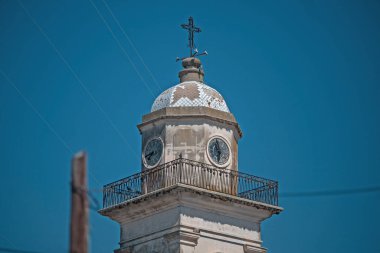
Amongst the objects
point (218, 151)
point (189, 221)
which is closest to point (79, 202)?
point (189, 221)

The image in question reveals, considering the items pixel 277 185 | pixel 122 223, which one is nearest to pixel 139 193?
pixel 122 223

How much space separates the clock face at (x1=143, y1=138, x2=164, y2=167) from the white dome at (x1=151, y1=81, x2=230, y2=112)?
1712 mm

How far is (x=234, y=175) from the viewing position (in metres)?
56.3

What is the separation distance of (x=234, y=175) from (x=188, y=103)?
3.45 m

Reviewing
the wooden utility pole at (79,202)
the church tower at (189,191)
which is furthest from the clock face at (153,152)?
the wooden utility pole at (79,202)

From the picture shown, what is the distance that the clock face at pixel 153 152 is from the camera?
56.2 metres

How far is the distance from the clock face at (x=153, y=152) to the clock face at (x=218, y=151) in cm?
193

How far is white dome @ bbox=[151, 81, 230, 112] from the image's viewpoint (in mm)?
57375

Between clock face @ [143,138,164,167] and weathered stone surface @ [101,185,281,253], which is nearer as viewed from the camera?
weathered stone surface @ [101,185,281,253]

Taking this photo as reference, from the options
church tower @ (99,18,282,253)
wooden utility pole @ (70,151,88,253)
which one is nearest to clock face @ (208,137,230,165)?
church tower @ (99,18,282,253)

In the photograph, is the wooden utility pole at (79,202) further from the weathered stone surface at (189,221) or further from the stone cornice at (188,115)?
the stone cornice at (188,115)

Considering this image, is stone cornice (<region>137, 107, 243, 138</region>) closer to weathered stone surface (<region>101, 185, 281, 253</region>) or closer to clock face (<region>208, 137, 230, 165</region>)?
clock face (<region>208, 137, 230, 165</region>)

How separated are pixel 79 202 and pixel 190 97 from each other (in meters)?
24.2

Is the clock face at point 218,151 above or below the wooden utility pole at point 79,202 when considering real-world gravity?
above
